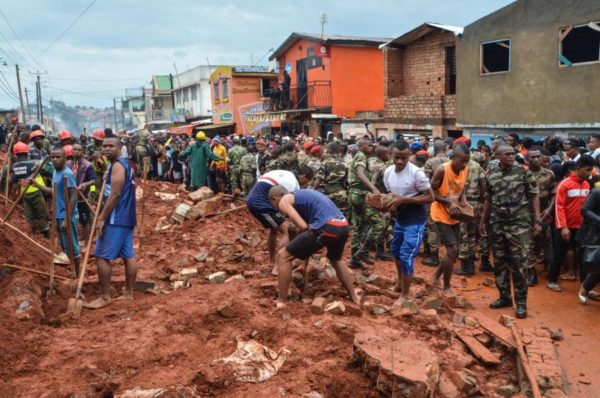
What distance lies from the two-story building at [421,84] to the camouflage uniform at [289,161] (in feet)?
27.6

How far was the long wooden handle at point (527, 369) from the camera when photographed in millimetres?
4027

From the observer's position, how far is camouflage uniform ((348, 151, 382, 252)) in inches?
303

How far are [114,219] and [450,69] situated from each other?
1475 centimetres

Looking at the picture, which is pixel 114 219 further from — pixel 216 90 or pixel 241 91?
pixel 216 90

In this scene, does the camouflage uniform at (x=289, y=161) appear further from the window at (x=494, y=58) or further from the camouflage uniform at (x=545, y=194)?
the window at (x=494, y=58)

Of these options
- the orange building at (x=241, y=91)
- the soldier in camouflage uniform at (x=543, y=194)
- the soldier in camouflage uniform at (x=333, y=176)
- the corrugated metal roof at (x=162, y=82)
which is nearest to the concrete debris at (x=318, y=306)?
the soldier in camouflage uniform at (x=543, y=194)

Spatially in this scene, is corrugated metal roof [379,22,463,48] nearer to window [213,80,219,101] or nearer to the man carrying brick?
the man carrying brick

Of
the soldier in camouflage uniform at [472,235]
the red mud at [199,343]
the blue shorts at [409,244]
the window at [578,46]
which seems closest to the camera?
the red mud at [199,343]

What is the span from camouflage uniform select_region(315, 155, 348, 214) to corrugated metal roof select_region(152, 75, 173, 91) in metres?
46.9

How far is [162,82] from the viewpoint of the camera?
52875 mm

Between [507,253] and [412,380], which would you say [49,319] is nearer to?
[412,380]

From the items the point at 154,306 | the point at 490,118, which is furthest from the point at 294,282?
the point at 490,118

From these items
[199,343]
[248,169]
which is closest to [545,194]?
[199,343]

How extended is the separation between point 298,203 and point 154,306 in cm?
176
